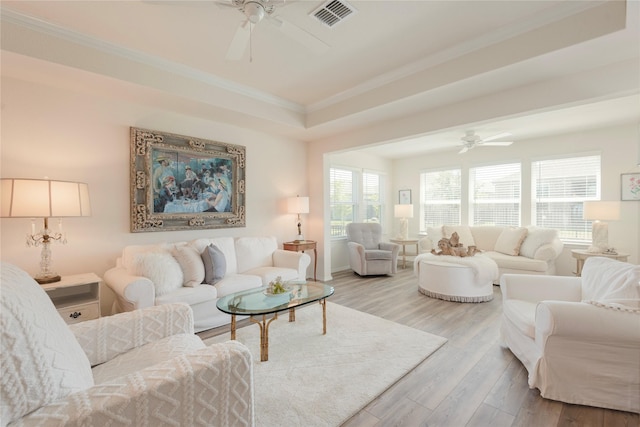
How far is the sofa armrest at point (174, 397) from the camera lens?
3.04ft

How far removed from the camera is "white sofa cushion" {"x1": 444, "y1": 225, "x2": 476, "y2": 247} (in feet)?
17.8

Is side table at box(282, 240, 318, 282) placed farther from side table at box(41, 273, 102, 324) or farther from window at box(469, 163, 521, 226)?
window at box(469, 163, 521, 226)

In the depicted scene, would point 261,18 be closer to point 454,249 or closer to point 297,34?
point 297,34

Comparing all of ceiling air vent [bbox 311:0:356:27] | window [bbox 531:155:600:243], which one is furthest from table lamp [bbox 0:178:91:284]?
window [bbox 531:155:600:243]

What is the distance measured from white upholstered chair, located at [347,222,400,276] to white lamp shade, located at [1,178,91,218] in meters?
4.03

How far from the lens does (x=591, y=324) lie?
5.61 feet

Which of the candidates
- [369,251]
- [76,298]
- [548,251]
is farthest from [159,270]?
[548,251]

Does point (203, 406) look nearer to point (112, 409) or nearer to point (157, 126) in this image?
point (112, 409)

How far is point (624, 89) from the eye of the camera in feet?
8.11

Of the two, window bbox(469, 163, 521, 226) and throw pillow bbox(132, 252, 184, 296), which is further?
window bbox(469, 163, 521, 226)

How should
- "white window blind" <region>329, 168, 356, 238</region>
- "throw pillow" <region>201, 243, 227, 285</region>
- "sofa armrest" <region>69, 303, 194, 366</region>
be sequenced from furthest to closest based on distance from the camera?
"white window blind" <region>329, 168, 356, 238</region> < "throw pillow" <region>201, 243, 227, 285</region> < "sofa armrest" <region>69, 303, 194, 366</region>

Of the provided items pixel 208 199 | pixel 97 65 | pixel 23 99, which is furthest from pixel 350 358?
pixel 23 99

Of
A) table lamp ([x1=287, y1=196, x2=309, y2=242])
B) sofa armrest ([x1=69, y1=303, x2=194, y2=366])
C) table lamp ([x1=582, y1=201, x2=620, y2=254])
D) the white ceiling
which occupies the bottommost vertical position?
sofa armrest ([x1=69, y1=303, x2=194, y2=366])

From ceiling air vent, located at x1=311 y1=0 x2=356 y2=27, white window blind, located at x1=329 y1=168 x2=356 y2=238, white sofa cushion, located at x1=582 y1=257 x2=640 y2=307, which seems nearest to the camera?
white sofa cushion, located at x1=582 y1=257 x2=640 y2=307
